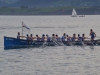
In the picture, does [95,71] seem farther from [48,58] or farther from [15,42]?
[15,42]

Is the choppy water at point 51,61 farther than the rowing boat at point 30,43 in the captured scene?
No

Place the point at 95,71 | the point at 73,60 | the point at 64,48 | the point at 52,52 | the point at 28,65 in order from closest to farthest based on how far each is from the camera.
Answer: the point at 95,71, the point at 28,65, the point at 73,60, the point at 52,52, the point at 64,48

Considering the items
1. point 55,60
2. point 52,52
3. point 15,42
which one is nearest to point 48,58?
point 55,60

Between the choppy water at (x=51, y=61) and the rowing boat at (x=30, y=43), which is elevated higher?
the rowing boat at (x=30, y=43)

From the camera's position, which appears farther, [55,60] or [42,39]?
[42,39]

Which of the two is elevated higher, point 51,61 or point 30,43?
point 30,43

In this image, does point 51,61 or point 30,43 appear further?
point 30,43

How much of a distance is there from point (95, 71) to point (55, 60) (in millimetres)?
9423

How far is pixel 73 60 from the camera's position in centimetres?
5750

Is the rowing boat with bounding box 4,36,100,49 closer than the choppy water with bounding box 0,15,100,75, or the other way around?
the choppy water with bounding box 0,15,100,75

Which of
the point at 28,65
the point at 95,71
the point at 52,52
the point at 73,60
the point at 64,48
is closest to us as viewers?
the point at 95,71

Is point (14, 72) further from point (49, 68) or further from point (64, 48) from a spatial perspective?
point (64, 48)

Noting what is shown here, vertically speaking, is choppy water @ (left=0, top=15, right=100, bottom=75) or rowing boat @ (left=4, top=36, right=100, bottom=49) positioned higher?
rowing boat @ (left=4, top=36, right=100, bottom=49)

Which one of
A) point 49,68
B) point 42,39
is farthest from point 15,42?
point 49,68
